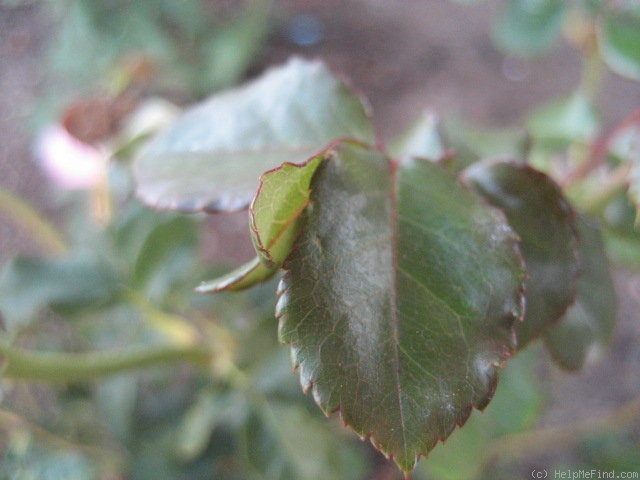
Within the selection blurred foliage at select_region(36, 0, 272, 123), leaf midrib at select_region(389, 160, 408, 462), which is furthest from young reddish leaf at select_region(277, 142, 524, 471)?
blurred foliage at select_region(36, 0, 272, 123)

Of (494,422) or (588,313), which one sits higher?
(588,313)

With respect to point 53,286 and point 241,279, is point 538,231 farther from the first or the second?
point 53,286

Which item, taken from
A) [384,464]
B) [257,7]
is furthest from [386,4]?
[384,464]

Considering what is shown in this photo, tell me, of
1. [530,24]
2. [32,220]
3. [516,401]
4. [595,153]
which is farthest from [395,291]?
[530,24]

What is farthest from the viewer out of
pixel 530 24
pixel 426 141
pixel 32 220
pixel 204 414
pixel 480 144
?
pixel 530 24

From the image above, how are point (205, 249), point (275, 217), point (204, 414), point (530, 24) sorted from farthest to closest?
1. point (205, 249)
2. point (530, 24)
3. point (204, 414)
4. point (275, 217)

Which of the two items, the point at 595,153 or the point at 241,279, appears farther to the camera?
the point at 595,153

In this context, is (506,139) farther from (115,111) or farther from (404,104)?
(404,104)

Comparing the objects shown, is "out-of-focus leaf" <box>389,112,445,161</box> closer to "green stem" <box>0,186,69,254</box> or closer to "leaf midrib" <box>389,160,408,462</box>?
"leaf midrib" <box>389,160,408,462</box>
